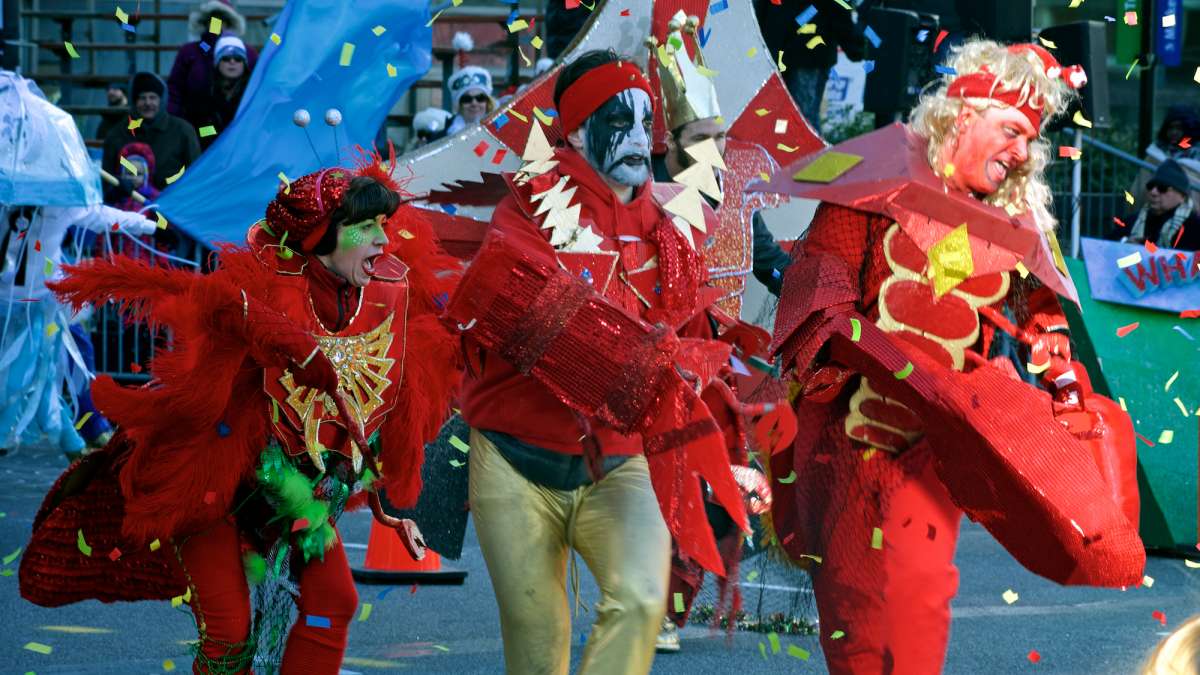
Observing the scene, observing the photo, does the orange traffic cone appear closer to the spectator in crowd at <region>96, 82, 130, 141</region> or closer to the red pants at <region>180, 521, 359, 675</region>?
the red pants at <region>180, 521, 359, 675</region>

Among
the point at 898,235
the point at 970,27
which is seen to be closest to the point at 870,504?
the point at 898,235

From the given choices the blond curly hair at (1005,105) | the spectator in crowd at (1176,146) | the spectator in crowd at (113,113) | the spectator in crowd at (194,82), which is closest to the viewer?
the blond curly hair at (1005,105)

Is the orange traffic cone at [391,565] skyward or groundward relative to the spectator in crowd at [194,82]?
groundward

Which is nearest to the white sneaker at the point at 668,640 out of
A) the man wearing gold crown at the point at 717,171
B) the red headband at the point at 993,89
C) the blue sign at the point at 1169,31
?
the man wearing gold crown at the point at 717,171

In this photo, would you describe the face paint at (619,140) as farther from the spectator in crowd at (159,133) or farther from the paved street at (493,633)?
the spectator in crowd at (159,133)

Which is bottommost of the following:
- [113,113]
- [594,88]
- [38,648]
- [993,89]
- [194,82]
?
[38,648]

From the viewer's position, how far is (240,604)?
17.2ft

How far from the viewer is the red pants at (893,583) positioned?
502 cm

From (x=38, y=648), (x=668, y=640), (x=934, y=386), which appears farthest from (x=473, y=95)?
(x=934, y=386)

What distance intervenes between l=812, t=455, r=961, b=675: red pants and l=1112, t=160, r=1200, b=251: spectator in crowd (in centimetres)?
680

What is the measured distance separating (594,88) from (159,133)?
843 cm

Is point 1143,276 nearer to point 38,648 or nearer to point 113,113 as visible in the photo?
point 38,648

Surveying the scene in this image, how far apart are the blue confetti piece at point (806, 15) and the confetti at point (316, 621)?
7.66 meters

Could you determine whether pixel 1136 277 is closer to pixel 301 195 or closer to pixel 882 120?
pixel 882 120
